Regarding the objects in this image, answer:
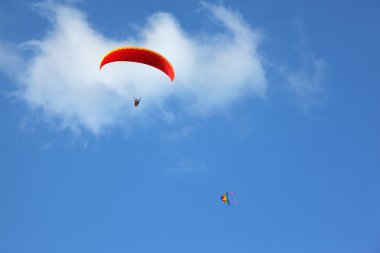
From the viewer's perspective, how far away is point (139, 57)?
32719 millimetres

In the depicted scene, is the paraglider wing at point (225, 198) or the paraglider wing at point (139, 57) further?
the paraglider wing at point (225, 198)

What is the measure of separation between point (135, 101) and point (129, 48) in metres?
6.88

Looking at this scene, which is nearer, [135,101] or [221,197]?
[135,101]

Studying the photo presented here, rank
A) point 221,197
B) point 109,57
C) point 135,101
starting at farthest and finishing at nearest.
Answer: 1. point 221,197
2. point 135,101
3. point 109,57

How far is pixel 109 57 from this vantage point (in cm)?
3212

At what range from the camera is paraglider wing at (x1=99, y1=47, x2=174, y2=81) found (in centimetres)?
3228

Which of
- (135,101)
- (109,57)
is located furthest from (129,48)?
(135,101)

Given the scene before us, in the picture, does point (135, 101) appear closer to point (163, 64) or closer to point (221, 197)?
point (163, 64)

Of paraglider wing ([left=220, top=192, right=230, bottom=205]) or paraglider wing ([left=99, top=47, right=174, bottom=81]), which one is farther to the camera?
paraglider wing ([left=220, top=192, right=230, bottom=205])

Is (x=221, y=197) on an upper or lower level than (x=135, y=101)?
lower

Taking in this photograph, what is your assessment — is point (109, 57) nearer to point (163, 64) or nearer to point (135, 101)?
point (163, 64)

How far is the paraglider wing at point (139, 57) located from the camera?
106 feet

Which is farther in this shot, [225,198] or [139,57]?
[225,198]

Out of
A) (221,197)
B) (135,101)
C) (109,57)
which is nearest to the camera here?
(109,57)
